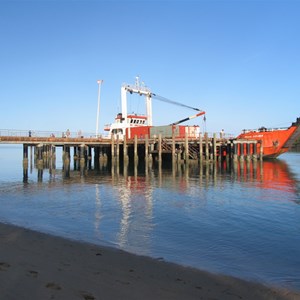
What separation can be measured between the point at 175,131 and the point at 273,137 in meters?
14.9

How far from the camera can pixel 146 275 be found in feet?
21.8

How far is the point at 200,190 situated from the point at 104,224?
35.6ft

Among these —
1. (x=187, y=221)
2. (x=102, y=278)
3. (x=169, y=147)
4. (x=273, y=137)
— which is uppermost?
(x=273, y=137)

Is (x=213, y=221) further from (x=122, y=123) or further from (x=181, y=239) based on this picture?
(x=122, y=123)

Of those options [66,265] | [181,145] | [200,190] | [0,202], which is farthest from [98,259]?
[181,145]

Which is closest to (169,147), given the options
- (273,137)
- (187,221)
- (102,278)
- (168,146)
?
(168,146)

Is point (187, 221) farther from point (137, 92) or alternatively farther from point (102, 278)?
point (137, 92)

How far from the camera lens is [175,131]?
5291 cm

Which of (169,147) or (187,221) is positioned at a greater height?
(169,147)

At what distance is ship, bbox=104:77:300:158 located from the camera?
50750 millimetres

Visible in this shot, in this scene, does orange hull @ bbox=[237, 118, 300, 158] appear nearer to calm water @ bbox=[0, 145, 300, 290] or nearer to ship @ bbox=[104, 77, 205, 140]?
ship @ bbox=[104, 77, 205, 140]

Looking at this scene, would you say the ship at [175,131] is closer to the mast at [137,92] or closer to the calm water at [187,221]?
the mast at [137,92]

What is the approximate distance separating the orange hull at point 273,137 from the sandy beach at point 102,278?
45.6m

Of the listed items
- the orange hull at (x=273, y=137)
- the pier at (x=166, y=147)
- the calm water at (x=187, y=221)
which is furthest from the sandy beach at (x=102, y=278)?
the orange hull at (x=273, y=137)
